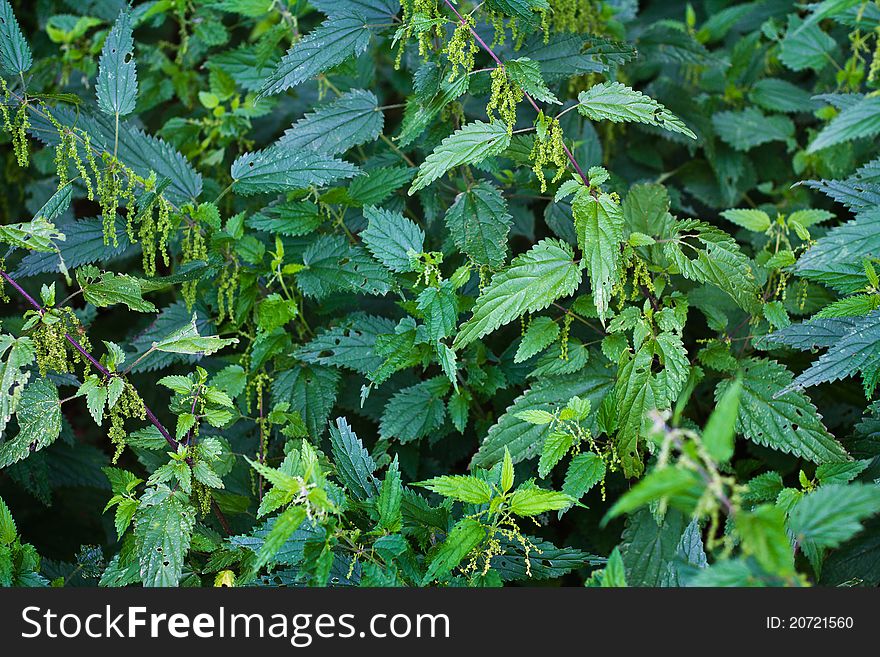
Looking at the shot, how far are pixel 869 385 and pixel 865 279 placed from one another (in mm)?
314

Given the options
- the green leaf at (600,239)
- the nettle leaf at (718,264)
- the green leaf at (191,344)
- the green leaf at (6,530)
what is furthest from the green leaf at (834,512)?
the green leaf at (6,530)

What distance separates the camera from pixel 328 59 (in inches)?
81.9

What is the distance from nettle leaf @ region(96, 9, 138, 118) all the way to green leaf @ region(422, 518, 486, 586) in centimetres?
142

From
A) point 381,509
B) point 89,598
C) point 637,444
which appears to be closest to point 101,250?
point 89,598

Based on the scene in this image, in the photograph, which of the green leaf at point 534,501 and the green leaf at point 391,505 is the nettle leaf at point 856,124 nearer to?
the green leaf at point 534,501

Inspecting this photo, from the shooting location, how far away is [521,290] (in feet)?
6.20

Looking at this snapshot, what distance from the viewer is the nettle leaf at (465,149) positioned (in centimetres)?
181

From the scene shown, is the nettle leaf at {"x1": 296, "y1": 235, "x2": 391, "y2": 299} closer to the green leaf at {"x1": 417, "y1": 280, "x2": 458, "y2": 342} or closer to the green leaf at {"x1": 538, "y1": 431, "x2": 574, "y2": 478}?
the green leaf at {"x1": 417, "y1": 280, "x2": 458, "y2": 342}

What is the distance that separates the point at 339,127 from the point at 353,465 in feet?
3.23

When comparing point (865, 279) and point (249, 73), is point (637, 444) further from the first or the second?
point (249, 73)

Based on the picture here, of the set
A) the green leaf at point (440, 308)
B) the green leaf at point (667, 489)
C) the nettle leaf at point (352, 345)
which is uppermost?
the green leaf at point (667, 489)

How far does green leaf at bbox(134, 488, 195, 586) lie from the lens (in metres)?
1.78

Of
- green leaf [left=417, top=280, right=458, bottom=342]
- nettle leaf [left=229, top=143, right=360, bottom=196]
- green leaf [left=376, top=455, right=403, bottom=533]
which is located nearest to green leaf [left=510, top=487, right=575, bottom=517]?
green leaf [left=376, top=455, right=403, bottom=533]

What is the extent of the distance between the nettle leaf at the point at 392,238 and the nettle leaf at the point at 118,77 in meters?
0.71
